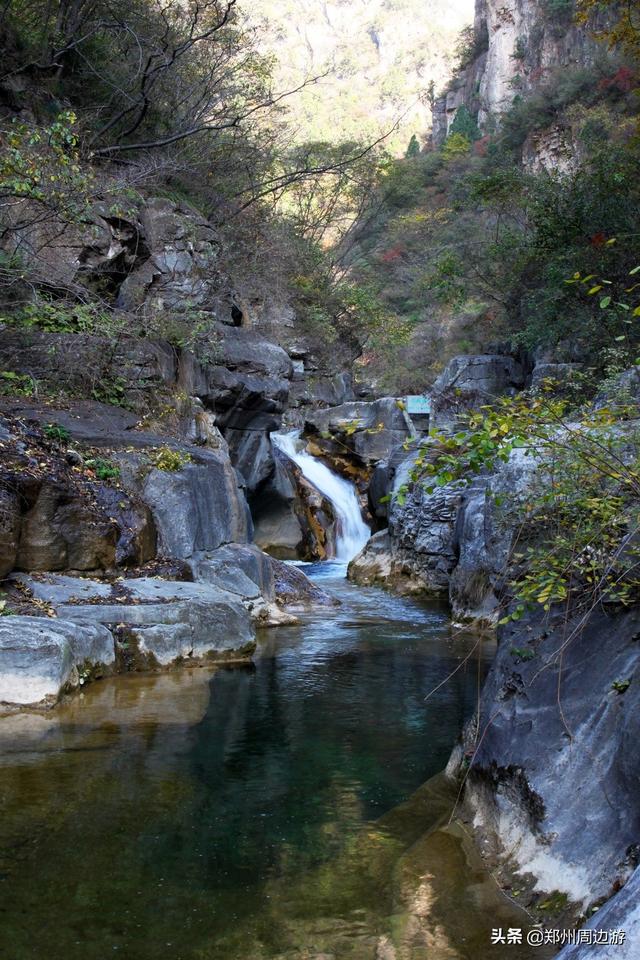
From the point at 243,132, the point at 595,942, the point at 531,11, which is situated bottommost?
the point at 595,942

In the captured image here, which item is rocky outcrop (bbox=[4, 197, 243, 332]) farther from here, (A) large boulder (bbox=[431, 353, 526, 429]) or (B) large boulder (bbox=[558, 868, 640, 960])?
(B) large boulder (bbox=[558, 868, 640, 960])

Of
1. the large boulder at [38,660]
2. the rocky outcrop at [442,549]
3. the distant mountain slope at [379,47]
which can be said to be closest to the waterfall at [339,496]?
the rocky outcrop at [442,549]

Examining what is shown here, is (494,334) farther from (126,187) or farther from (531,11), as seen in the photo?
(531,11)

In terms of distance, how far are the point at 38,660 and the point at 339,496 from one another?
1361 centimetres

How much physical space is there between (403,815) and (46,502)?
5740 millimetres

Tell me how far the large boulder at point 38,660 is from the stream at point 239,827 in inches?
8.1

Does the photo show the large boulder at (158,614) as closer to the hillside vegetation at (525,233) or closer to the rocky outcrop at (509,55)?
the hillside vegetation at (525,233)

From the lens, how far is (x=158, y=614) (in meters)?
8.43

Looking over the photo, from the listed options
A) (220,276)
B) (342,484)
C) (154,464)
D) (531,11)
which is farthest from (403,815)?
(531,11)

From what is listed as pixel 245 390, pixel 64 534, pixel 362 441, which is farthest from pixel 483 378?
pixel 64 534

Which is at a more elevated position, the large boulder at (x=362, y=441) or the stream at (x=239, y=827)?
the large boulder at (x=362, y=441)

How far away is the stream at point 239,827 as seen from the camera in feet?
11.0

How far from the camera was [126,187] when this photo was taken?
1076 centimetres

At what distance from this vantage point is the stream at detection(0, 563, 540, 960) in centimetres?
336
